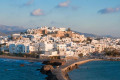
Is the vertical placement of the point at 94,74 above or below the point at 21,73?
below

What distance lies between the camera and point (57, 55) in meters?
50.5

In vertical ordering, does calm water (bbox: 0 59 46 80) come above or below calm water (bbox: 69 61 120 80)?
above

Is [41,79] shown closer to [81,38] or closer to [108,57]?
[108,57]

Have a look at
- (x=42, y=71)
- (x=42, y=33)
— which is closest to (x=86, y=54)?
(x=42, y=33)

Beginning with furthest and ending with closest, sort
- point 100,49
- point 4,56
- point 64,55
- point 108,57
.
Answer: point 100,49
point 108,57
point 4,56
point 64,55

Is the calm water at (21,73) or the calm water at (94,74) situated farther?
the calm water at (94,74)

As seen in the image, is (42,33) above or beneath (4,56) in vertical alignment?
above

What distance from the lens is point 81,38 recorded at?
266ft

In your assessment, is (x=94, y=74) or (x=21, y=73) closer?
(x=21, y=73)

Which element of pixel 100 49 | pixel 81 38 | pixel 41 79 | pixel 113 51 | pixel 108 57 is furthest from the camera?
pixel 81 38

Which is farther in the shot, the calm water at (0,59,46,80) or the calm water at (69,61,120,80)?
the calm water at (69,61,120,80)

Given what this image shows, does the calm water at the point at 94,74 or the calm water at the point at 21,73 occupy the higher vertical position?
the calm water at the point at 21,73

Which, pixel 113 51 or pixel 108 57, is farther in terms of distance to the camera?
pixel 113 51

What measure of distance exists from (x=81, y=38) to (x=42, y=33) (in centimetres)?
1275
